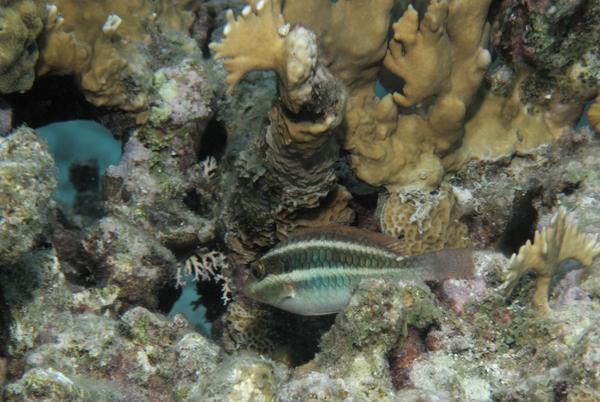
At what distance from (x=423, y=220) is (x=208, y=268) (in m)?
1.85

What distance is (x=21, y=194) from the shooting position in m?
2.56

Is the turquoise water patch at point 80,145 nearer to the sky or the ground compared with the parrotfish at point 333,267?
nearer to the sky

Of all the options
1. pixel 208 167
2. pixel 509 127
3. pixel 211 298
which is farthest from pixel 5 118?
pixel 509 127

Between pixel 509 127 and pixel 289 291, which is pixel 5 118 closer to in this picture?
pixel 289 291

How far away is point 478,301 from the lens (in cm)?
304

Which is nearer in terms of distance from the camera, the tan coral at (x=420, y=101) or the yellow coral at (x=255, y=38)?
the yellow coral at (x=255, y=38)

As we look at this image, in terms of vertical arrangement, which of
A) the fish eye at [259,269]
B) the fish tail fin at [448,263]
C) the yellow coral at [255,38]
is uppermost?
the yellow coral at [255,38]

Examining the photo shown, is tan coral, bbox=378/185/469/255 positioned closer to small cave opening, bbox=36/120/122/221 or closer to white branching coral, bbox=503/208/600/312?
white branching coral, bbox=503/208/600/312

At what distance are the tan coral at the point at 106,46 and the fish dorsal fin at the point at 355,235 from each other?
1926 millimetres

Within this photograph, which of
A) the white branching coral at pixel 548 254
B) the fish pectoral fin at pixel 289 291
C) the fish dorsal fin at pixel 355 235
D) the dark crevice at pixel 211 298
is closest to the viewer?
the white branching coral at pixel 548 254

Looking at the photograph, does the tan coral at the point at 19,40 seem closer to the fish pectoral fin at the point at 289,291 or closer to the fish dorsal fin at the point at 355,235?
the fish dorsal fin at the point at 355,235

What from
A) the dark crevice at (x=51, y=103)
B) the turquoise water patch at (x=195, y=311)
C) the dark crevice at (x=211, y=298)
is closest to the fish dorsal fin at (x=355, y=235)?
the turquoise water patch at (x=195, y=311)

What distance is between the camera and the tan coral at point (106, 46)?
12.1ft

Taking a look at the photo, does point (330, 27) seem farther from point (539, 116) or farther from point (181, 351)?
point (181, 351)
